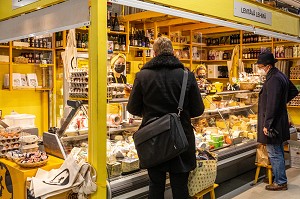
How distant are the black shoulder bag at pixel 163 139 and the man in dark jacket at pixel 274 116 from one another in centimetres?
218

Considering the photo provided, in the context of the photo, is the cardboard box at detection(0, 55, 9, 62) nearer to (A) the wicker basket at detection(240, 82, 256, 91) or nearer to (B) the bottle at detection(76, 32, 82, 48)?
(B) the bottle at detection(76, 32, 82, 48)

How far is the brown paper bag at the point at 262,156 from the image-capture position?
507cm

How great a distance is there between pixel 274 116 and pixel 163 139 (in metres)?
2.38

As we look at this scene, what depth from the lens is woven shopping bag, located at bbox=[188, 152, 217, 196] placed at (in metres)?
3.34

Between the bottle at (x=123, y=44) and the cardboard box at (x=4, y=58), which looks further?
the bottle at (x=123, y=44)

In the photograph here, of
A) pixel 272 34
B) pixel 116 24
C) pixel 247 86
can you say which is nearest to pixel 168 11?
pixel 272 34

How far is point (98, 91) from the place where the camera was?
2.71m

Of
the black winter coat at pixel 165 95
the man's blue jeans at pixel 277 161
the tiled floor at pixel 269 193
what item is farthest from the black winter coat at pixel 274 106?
the black winter coat at pixel 165 95

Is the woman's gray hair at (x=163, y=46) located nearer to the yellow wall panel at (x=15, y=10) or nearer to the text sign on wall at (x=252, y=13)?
the yellow wall panel at (x=15, y=10)

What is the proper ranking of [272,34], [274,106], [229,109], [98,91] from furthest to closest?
[229,109] → [272,34] → [274,106] → [98,91]

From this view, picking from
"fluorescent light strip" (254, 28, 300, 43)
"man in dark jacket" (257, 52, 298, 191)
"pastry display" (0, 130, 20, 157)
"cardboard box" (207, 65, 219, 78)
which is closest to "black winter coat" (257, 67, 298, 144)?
"man in dark jacket" (257, 52, 298, 191)

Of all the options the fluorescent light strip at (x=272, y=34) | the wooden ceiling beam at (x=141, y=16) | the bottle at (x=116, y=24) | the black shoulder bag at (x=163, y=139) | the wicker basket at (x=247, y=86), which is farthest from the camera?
the bottle at (x=116, y=24)

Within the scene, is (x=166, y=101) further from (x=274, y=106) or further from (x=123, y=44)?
(x=123, y=44)

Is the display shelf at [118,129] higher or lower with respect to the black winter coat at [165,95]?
lower
